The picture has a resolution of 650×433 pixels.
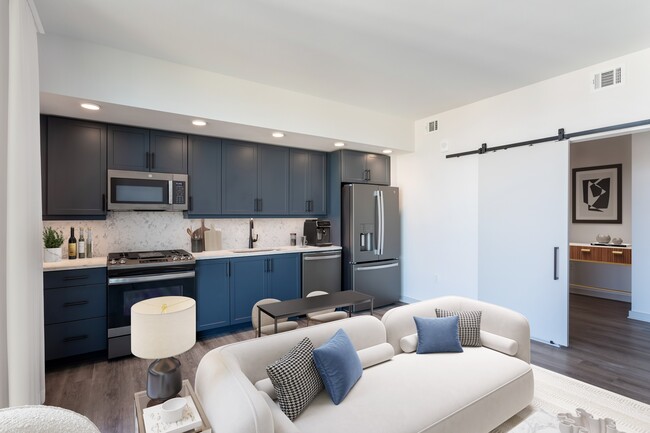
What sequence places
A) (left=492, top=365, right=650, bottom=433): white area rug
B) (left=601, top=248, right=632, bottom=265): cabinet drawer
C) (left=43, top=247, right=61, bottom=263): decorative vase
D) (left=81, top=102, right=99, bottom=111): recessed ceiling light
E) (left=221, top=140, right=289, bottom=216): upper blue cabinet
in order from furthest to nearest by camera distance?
1. (left=601, top=248, right=632, bottom=265): cabinet drawer
2. (left=221, top=140, right=289, bottom=216): upper blue cabinet
3. (left=43, top=247, right=61, bottom=263): decorative vase
4. (left=81, top=102, right=99, bottom=111): recessed ceiling light
5. (left=492, top=365, right=650, bottom=433): white area rug

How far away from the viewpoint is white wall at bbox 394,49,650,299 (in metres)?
3.26

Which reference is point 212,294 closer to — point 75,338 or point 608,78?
point 75,338

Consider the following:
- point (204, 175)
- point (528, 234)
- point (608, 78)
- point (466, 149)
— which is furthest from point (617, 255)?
point (204, 175)

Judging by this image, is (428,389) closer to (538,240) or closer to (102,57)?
(538,240)

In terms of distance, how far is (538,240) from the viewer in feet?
12.3

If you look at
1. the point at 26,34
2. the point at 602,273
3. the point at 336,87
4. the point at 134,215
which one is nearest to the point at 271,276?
the point at 134,215

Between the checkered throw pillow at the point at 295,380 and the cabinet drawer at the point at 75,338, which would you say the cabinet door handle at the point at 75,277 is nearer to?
the cabinet drawer at the point at 75,338

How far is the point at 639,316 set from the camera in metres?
4.35

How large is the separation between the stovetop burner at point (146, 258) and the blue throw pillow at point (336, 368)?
7.37 feet

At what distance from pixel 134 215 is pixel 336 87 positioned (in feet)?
9.23

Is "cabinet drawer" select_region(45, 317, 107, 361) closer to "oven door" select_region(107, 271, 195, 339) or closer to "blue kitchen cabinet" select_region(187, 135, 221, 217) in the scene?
"oven door" select_region(107, 271, 195, 339)

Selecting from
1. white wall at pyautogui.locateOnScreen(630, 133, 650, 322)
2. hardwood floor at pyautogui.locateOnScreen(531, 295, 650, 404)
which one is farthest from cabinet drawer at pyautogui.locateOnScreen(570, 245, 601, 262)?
hardwood floor at pyautogui.locateOnScreen(531, 295, 650, 404)

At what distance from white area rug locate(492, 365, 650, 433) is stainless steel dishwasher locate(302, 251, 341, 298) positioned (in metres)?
2.66

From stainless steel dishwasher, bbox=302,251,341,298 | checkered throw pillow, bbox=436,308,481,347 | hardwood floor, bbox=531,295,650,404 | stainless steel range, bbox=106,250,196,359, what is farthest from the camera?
stainless steel dishwasher, bbox=302,251,341,298
